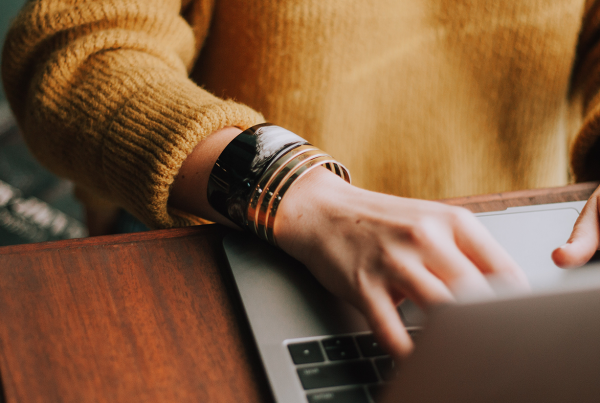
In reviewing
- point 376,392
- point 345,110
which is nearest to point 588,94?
point 345,110

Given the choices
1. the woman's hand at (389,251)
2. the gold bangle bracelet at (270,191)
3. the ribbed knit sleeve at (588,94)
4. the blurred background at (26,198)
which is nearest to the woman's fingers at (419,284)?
the woman's hand at (389,251)

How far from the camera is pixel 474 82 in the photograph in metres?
0.65

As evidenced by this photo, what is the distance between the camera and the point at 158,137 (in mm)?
367

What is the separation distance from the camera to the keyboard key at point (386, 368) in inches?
10.2

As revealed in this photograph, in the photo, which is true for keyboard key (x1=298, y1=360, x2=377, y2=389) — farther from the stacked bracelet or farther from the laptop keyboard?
the stacked bracelet

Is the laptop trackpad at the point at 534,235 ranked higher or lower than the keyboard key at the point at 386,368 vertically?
higher

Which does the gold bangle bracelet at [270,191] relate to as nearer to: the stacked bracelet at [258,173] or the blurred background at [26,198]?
the stacked bracelet at [258,173]

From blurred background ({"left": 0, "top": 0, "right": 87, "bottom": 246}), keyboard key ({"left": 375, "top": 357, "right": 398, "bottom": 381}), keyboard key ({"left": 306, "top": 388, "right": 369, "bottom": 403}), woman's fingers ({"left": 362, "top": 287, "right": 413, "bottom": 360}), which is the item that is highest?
woman's fingers ({"left": 362, "top": 287, "right": 413, "bottom": 360})

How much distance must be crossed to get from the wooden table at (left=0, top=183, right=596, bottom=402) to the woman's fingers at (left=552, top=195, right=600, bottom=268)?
0.75 ft

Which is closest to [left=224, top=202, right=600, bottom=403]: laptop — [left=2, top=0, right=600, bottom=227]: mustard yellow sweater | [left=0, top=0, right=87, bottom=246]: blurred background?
[left=2, top=0, right=600, bottom=227]: mustard yellow sweater

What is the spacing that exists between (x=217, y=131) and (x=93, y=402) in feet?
0.73

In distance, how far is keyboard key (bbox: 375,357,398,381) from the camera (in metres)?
0.26

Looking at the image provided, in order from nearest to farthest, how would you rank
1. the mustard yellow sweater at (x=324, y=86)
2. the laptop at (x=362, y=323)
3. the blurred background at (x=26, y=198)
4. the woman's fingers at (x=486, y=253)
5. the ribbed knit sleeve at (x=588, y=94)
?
the laptop at (x=362, y=323)
the woman's fingers at (x=486, y=253)
the mustard yellow sweater at (x=324, y=86)
the ribbed knit sleeve at (x=588, y=94)
the blurred background at (x=26, y=198)

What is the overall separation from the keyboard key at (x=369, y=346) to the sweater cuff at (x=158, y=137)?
20 centimetres
